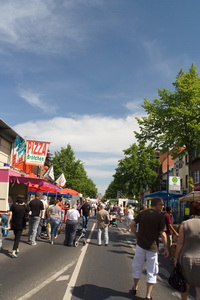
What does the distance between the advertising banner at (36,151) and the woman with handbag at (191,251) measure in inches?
649

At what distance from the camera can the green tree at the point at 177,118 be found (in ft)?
58.1

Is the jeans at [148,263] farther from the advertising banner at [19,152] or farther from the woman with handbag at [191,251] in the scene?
the advertising banner at [19,152]

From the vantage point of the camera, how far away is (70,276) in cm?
623

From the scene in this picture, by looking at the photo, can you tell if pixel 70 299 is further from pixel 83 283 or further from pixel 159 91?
pixel 159 91

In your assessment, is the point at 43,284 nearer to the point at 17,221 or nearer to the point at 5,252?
the point at 17,221

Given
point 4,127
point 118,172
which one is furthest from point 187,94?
point 118,172

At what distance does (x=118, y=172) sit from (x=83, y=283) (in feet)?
148

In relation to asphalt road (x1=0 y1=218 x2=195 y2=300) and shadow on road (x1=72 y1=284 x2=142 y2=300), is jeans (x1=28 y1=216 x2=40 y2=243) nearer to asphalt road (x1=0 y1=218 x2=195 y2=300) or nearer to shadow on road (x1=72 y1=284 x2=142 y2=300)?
asphalt road (x1=0 y1=218 x2=195 y2=300)

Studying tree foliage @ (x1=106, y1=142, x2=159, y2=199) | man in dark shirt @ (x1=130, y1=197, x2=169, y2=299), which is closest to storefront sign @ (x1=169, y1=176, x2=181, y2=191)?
man in dark shirt @ (x1=130, y1=197, x2=169, y2=299)

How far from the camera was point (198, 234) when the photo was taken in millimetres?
3986

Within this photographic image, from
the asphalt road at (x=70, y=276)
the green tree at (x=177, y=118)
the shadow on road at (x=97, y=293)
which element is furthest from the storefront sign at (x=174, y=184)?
the shadow on road at (x=97, y=293)

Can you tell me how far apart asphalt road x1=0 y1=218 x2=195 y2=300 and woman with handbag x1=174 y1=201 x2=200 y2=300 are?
4.74 ft

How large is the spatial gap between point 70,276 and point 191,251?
328 cm

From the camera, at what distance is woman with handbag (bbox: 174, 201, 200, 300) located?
385 centimetres
